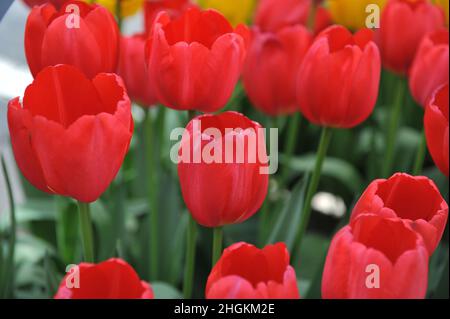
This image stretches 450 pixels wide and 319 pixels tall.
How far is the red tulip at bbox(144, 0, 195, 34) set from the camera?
24.1 inches

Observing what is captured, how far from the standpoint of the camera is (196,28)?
0.46m

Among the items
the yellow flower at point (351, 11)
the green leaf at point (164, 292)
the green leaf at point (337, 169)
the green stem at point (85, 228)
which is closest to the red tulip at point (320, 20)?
the yellow flower at point (351, 11)

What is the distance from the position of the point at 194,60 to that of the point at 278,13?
13.2 inches

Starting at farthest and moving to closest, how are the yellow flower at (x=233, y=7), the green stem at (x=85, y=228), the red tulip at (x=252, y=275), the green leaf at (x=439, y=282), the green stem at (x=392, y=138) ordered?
the yellow flower at (x=233, y=7)
the green stem at (x=392, y=138)
the green leaf at (x=439, y=282)
the green stem at (x=85, y=228)
the red tulip at (x=252, y=275)

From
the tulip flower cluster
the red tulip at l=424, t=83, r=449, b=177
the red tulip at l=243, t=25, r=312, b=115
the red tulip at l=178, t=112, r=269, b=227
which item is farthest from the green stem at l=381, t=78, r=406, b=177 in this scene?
the red tulip at l=178, t=112, r=269, b=227

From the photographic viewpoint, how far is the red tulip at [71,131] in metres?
0.35

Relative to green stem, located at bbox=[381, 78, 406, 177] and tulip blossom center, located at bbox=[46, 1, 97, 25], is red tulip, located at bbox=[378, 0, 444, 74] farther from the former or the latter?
tulip blossom center, located at bbox=[46, 1, 97, 25]

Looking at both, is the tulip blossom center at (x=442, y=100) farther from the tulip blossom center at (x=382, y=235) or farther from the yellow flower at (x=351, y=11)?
the yellow flower at (x=351, y=11)

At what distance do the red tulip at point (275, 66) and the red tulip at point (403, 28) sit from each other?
6 centimetres

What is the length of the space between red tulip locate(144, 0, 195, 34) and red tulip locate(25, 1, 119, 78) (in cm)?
15

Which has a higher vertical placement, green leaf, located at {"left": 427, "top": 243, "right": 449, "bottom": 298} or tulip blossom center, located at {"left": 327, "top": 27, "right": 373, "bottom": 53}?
tulip blossom center, located at {"left": 327, "top": 27, "right": 373, "bottom": 53}

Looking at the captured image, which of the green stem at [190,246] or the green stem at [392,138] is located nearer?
the green stem at [190,246]

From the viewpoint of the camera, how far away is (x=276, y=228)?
60 centimetres
